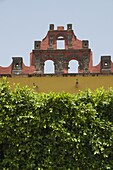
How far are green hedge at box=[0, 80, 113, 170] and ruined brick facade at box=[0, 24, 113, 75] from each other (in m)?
10.1

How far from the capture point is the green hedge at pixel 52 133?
20.8ft

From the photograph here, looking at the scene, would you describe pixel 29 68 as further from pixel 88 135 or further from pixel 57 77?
pixel 88 135

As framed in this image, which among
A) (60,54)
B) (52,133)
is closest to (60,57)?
(60,54)

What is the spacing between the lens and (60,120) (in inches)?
255

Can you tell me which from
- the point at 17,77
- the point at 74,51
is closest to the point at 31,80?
the point at 17,77

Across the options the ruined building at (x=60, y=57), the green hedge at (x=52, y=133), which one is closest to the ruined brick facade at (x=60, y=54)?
the ruined building at (x=60, y=57)

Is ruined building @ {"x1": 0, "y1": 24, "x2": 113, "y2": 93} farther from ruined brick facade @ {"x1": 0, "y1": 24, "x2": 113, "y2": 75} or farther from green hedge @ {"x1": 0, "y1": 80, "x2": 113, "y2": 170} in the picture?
green hedge @ {"x1": 0, "y1": 80, "x2": 113, "y2": 170}

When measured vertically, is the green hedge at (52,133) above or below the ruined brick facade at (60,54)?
below

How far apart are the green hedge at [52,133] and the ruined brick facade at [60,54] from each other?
10.1 m

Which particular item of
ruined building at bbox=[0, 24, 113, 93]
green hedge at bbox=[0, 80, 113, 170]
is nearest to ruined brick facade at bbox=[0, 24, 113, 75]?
ruined building at bbox=[0, 24, 113, 93]

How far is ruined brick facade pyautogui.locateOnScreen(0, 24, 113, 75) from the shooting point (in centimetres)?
1734

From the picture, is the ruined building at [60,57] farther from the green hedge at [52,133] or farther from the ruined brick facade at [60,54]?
the green hedge at [52,133]

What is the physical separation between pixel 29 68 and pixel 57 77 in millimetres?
6844

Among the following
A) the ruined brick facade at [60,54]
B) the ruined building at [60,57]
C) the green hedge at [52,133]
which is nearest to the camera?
the green hedge at [52,133]
